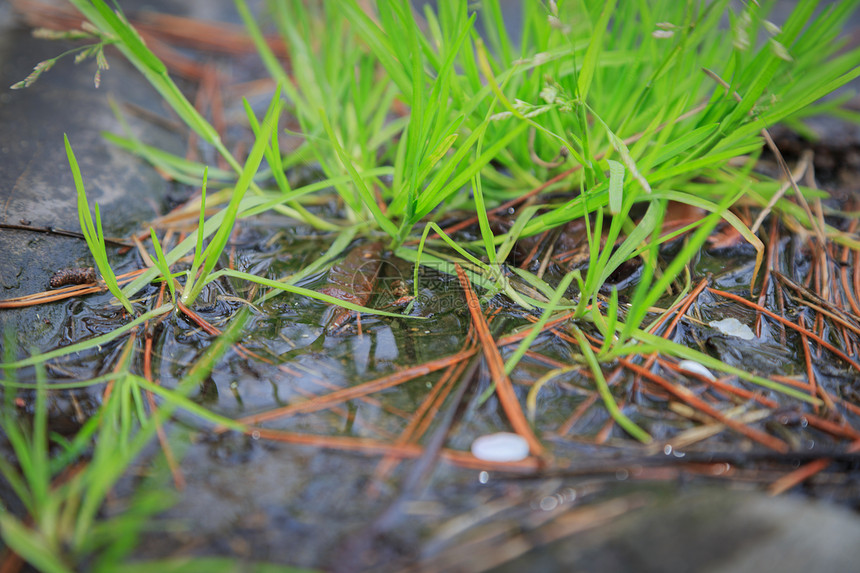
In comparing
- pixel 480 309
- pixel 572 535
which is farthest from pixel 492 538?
pixel 480 309

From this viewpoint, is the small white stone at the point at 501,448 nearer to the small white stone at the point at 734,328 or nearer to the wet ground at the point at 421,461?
the wet ground at the point at 421,461

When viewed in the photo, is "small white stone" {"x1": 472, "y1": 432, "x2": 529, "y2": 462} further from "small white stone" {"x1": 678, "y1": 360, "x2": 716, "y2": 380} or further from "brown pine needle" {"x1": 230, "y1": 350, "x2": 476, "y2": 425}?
"small white stone" {"x1": 678, "y1": 360, "x2": 716, "y2": 380}

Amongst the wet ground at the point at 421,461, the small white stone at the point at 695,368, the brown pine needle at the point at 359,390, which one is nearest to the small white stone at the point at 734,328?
the wet ground at the point at 421,461

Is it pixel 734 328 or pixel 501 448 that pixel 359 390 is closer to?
pixel 501 448

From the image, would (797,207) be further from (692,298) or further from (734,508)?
(734,508)

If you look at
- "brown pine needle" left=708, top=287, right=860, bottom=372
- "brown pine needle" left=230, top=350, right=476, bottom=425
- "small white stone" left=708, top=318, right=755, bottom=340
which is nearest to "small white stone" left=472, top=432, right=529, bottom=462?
"brown pine needle" left=230, top=350, right=476, bottom=425

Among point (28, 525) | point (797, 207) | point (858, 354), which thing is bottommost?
point (28, 525)

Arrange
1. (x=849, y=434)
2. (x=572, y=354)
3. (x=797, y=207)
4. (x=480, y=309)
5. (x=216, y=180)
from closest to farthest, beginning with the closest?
1. (x=849, y=434)
2. (x=572, y=354)
3. (x=480, y=309)
4. (x=797, y=207)
5. (x=216, y=180)
